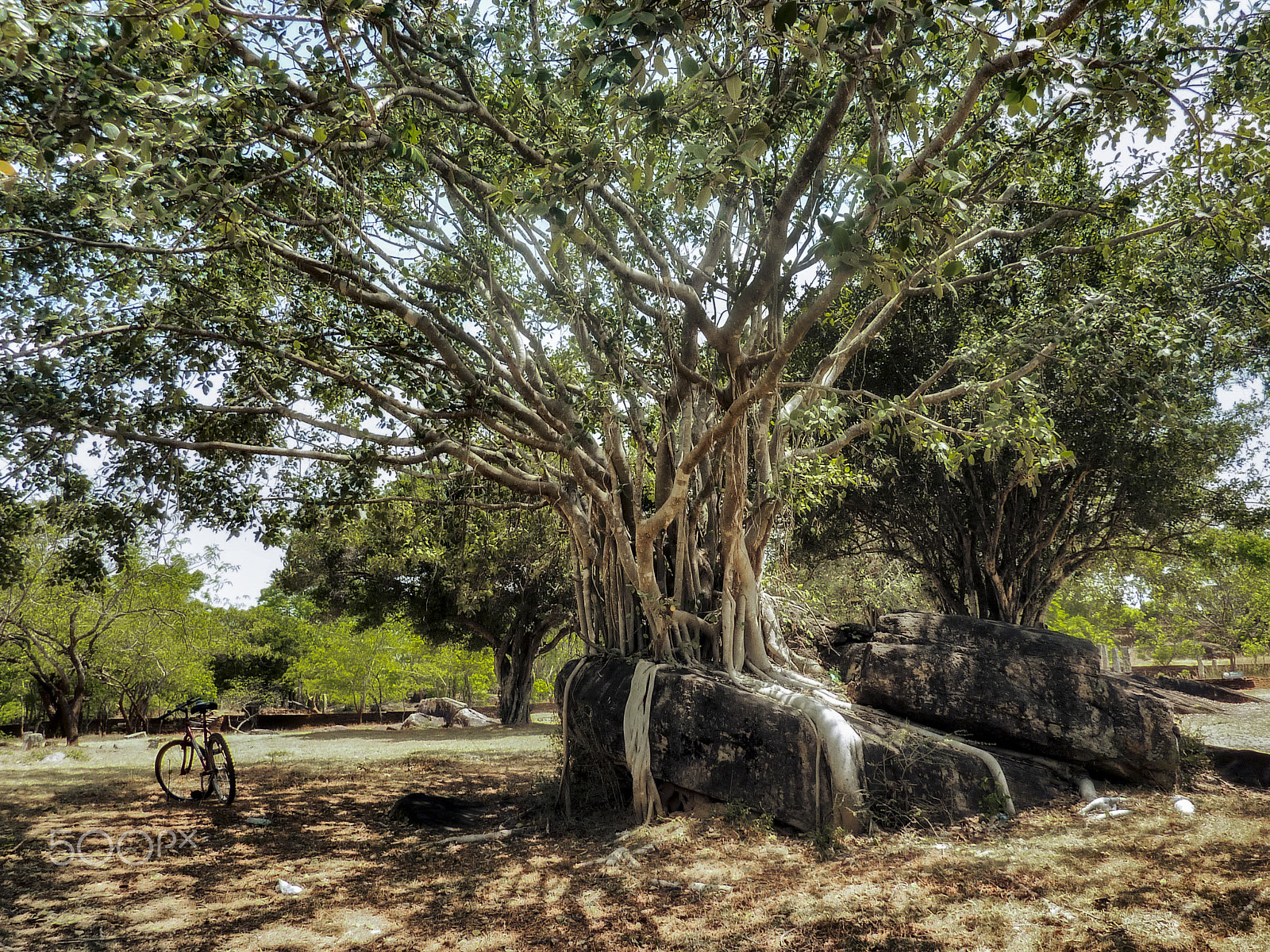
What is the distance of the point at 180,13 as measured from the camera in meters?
4.06

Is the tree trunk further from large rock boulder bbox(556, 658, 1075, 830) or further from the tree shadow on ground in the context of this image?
large rock boulder bbox(556, 658, 1075, 830)

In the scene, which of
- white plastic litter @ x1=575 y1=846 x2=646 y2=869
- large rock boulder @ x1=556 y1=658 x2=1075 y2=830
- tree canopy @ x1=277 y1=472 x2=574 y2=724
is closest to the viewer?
white plastic litter @ x1=575 y1=846 x2=646 y2=869

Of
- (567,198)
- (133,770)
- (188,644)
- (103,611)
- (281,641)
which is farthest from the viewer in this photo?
(281,641)

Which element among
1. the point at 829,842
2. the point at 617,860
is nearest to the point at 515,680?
the point at 617,860

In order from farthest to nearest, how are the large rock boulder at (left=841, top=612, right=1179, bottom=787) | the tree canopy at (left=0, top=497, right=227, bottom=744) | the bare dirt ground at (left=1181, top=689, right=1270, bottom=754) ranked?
the tree canopy at (left=0, top=497, right=227, bottom=744), the bare dirt ground at (left=1181, top=689, right=1270, bottom=754), the large rock boulder at (left=841, top=612, right=1179, bottom=787)

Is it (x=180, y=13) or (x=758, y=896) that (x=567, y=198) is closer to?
(x=180, y=13)

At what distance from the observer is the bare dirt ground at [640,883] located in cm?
357

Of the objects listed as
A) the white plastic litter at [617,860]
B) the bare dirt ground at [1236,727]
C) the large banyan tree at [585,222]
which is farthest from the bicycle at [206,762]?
the bare dirt ground at [1236,727]

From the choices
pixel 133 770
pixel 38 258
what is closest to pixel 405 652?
pixel 133 770

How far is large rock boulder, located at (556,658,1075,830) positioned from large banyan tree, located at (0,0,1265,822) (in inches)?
26.0

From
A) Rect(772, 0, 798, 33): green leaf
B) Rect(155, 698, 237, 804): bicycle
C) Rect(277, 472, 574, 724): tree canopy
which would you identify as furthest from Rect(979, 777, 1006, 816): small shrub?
Rect(277, 472, 574, 724): tree canopy

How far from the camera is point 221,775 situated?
7.62 m

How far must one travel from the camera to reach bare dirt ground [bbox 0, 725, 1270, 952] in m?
3.57

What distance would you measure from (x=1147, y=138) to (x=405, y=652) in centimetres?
3117
